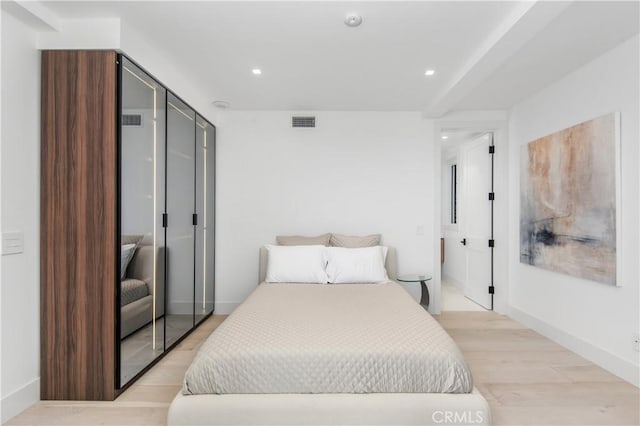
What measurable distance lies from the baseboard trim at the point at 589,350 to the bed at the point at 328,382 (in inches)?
62.0

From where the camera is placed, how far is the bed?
1.64m

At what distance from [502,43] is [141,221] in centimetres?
282

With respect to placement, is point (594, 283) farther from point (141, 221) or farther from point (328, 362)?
point (141, 221)

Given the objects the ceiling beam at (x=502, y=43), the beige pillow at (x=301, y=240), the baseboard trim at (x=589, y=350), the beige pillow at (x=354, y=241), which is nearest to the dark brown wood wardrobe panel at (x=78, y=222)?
the beige pillow at (x=301, y=240)

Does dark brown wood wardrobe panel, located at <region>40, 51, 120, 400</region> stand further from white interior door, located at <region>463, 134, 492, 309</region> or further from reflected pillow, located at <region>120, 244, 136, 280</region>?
white interior door, located at <region>463, 134, 492, 309</region>

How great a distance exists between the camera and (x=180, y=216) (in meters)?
3.04

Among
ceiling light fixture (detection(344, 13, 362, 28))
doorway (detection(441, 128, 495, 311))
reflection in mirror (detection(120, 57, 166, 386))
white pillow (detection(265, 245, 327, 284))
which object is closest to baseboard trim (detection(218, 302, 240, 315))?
white pillow (detection(265, 245, 327, 284))

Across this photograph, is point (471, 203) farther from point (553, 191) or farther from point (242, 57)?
point (242, 57)

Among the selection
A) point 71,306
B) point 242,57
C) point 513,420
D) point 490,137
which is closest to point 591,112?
point 490,137

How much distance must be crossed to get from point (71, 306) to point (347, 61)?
2644mm

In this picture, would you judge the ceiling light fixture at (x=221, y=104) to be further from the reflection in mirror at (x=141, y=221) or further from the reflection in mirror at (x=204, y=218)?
the reflection in mirror at (x=141, y=221)

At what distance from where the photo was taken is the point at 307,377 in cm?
170

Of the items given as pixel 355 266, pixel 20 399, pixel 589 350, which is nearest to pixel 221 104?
pixel 355 266

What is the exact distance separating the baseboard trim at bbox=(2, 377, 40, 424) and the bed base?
1.07m
